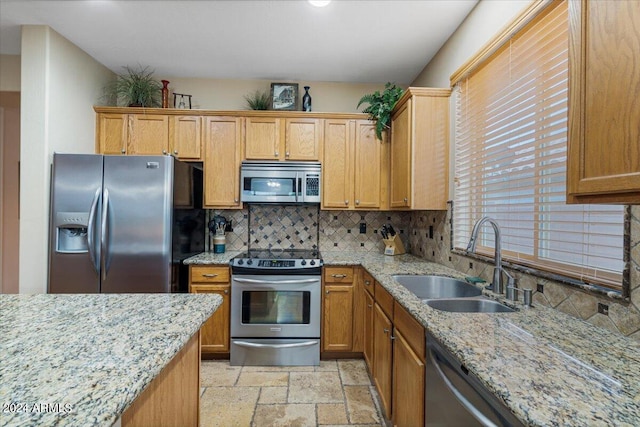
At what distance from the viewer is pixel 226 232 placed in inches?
133

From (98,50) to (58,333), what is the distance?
9.44 feet

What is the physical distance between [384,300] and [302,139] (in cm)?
180

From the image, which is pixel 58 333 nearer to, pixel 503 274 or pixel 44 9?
pixel 503 274

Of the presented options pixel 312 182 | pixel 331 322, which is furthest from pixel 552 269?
pixel 312 182

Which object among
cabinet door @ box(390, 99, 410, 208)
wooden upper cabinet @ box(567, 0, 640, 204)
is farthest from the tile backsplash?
wooden upper cabinet @ box(567, 0, 640, 204)

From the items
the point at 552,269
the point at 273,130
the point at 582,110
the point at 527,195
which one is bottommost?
the point at 552,269

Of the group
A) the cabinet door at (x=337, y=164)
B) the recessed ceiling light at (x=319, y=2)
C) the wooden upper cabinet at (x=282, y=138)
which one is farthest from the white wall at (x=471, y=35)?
the wooden upper cabinet at (x=282, y=138)

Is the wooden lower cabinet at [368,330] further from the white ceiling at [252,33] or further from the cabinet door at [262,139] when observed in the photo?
the white ceiling at [252,33]

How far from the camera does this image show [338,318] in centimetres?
275

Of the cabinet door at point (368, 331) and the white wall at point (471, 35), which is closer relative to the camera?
the white wall at point (471, 35)

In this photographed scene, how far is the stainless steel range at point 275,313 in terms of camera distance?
2.66 metres

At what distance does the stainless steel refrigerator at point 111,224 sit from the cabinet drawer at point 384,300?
1644 mm

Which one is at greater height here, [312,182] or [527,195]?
[312,182]

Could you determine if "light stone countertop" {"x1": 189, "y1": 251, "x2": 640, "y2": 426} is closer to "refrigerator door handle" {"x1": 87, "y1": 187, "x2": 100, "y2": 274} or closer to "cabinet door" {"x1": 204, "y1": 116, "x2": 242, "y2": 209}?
"cabinet door" {"x1": 204, "y1": 116, "x2": 242, "y2": 209}
